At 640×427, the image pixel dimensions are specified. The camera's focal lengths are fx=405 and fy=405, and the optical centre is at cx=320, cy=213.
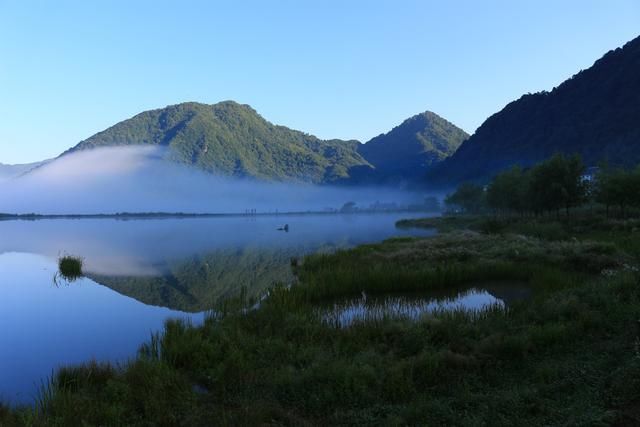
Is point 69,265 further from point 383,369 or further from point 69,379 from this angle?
point 383,369

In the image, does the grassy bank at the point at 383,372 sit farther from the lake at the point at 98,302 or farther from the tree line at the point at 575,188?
the tree line at the point at 575,188

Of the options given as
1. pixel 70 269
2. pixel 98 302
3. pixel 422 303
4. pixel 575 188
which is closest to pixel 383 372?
pixel 422 303

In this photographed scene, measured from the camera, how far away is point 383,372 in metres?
10.4

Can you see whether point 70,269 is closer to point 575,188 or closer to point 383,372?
point 383,372

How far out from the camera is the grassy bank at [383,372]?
27.8 ft

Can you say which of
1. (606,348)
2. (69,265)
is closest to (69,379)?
(606,348)

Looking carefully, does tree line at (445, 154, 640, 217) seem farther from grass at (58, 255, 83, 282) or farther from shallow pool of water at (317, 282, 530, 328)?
grass at (58, 255, 83, 282)

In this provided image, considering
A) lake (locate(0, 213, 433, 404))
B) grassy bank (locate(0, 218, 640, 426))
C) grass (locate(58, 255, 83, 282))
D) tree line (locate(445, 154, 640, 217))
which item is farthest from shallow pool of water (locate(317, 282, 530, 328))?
tree line (locate(445, 154, 640, 217))

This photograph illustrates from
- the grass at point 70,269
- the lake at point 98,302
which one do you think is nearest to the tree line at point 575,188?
the lake at point 98,302

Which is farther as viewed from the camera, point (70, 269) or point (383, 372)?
point (70, 269)

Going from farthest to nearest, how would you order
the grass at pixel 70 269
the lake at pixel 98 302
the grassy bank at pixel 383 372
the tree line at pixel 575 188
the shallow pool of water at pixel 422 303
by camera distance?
the tree line at pixel 575 188
the grass at pixel 70 269
the shallow pool of water at pixel 422 303
the lake at pixel 98 302
the grassy bank at pixel 383 372

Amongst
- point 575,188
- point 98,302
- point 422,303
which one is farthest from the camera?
point 575,188

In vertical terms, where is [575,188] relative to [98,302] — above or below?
above

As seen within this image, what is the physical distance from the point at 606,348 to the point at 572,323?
1.99 m
